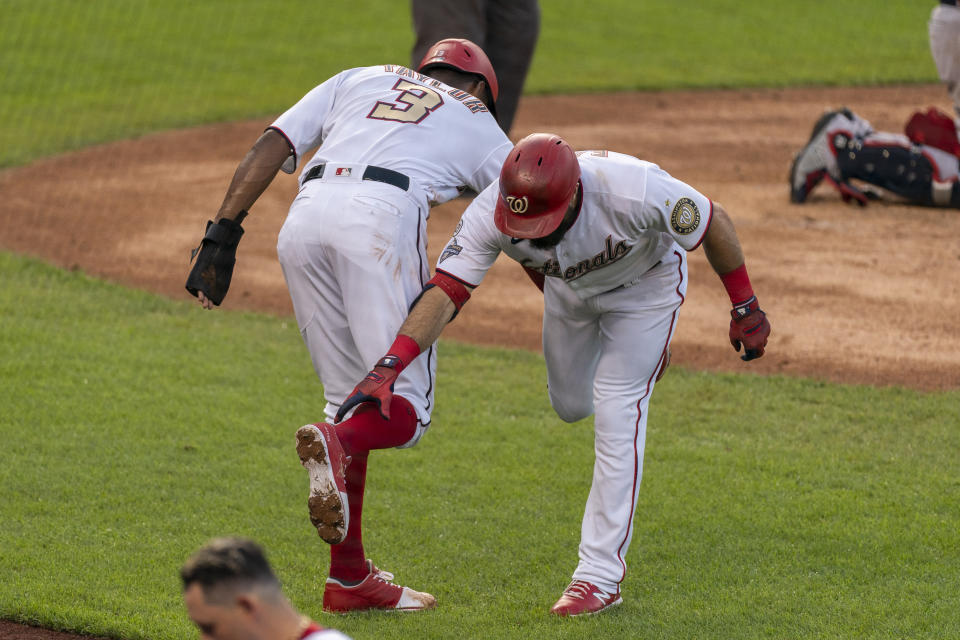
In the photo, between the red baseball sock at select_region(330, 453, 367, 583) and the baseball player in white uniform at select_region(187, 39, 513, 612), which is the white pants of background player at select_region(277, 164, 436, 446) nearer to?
the baseball player in white uniform at select_region(187, 39, 513, 612)

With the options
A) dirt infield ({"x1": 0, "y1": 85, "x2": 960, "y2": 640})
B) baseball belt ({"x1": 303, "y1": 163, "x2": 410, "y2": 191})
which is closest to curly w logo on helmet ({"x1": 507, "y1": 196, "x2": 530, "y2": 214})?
baseball belt ({"x1": 303, "y1": 163, "x2": 410, "y2": 191})

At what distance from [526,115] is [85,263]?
646cm

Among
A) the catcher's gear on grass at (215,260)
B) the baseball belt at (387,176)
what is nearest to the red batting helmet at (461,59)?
the baseball belt at (387,176)

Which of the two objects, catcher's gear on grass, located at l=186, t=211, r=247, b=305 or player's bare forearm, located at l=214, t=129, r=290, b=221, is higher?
player's bare forearm, located at l=214, t=129, r=290, b=221

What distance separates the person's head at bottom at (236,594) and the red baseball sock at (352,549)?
2.29 m

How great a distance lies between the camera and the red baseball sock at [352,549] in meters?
4.39

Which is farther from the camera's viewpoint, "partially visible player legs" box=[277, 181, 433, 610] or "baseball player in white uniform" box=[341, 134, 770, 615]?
"partially visible player legs" box=[277, 181, 433, 610]

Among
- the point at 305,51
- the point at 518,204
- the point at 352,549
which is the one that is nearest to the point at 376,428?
the point at 352,549

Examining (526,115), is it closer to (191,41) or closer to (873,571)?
(191,41)

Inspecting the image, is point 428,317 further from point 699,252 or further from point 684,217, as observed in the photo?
point 699,252

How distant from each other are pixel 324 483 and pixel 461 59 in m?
1.91

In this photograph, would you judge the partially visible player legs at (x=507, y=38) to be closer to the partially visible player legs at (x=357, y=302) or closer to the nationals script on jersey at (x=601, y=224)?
the partially visible player legs at (x=357, y=302)

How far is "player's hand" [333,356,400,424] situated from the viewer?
3.90 metres

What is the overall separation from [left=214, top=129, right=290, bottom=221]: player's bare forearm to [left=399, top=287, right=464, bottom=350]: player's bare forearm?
78 cm
